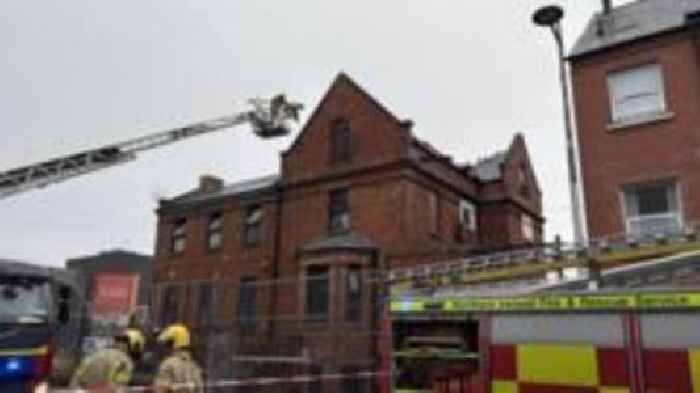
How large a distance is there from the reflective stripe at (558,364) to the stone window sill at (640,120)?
10.9 meters

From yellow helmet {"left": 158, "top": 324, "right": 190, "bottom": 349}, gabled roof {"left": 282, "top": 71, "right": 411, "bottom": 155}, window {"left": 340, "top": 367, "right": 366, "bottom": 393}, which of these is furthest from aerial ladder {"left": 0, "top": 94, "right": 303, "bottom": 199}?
yellow helmet {"left": 158, "top": 324, "right": 190, "bottom": 349}

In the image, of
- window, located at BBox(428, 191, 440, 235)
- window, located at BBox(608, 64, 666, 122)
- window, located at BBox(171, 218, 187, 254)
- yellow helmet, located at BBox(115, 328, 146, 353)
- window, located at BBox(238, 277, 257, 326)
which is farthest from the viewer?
window, located at BBox(171, 218, 187, 254)

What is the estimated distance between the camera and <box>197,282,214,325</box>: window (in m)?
23.5

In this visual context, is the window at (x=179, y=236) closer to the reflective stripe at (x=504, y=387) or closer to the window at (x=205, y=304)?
the window at (x=205, y=304)

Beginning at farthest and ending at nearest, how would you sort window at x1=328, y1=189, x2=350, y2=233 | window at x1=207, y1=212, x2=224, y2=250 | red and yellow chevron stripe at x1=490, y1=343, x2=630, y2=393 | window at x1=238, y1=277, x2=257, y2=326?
window at x1=207, y1=212, x2=224, y2=250 < window at x1=328, y1=189, x2=350, y2=233 < window at x1=238, y1=277, x2=257, y2=326 < red and yellow chevron stripe at x1=490, y1=343, x2=630, y2=393

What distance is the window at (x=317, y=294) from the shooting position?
24156 millimetres

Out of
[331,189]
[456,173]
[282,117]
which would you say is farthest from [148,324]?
[456,173]

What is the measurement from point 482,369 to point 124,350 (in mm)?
3710

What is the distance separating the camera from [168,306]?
27484 millimetres

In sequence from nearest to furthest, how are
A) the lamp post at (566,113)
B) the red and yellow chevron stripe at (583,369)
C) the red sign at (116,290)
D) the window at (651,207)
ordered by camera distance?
1. the red and yellow chevron stripe at (583,369)
2. the lamp post at (566,113)
3. the window at (651,207)
4. the red sign at (116,290)

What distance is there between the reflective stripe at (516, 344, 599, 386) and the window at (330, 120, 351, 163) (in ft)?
68.3

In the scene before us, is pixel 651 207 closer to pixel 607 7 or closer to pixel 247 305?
pixel 607 7

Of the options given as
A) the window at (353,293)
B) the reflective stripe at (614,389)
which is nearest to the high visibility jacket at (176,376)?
the reflective stripe at (614,389)

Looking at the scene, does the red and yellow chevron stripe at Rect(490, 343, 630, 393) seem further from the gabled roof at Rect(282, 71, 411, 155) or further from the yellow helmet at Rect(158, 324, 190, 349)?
the gabled roof at Rect(282, 71, 411, 155)
